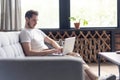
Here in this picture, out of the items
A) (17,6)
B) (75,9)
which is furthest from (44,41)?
(75,9)

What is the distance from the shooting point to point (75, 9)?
5.27 metres

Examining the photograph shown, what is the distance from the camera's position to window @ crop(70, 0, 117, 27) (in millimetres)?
5251

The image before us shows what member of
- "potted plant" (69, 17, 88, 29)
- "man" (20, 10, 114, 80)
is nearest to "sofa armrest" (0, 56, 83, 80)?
"man" (20, 10, 114, 80)

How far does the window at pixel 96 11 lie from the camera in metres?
5.25

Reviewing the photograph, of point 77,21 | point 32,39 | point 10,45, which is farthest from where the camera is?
point 77,21

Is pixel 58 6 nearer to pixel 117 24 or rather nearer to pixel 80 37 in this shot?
pixel 80 37

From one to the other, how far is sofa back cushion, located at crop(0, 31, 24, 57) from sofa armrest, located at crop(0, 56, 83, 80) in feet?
1.72

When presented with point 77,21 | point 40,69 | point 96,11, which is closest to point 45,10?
point 77,21

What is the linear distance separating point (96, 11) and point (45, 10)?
1.05m

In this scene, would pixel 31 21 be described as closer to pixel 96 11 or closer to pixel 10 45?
pixel 10 45

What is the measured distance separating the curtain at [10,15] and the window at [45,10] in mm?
353

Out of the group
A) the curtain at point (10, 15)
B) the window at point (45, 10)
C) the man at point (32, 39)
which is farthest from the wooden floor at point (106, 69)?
the curtain at point (10, 15)

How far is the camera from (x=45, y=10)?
208 inches

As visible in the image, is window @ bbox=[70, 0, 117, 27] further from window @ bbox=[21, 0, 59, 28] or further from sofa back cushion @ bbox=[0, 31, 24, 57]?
sofa back cushion @ bbox=[0, 31, 24, 57]
